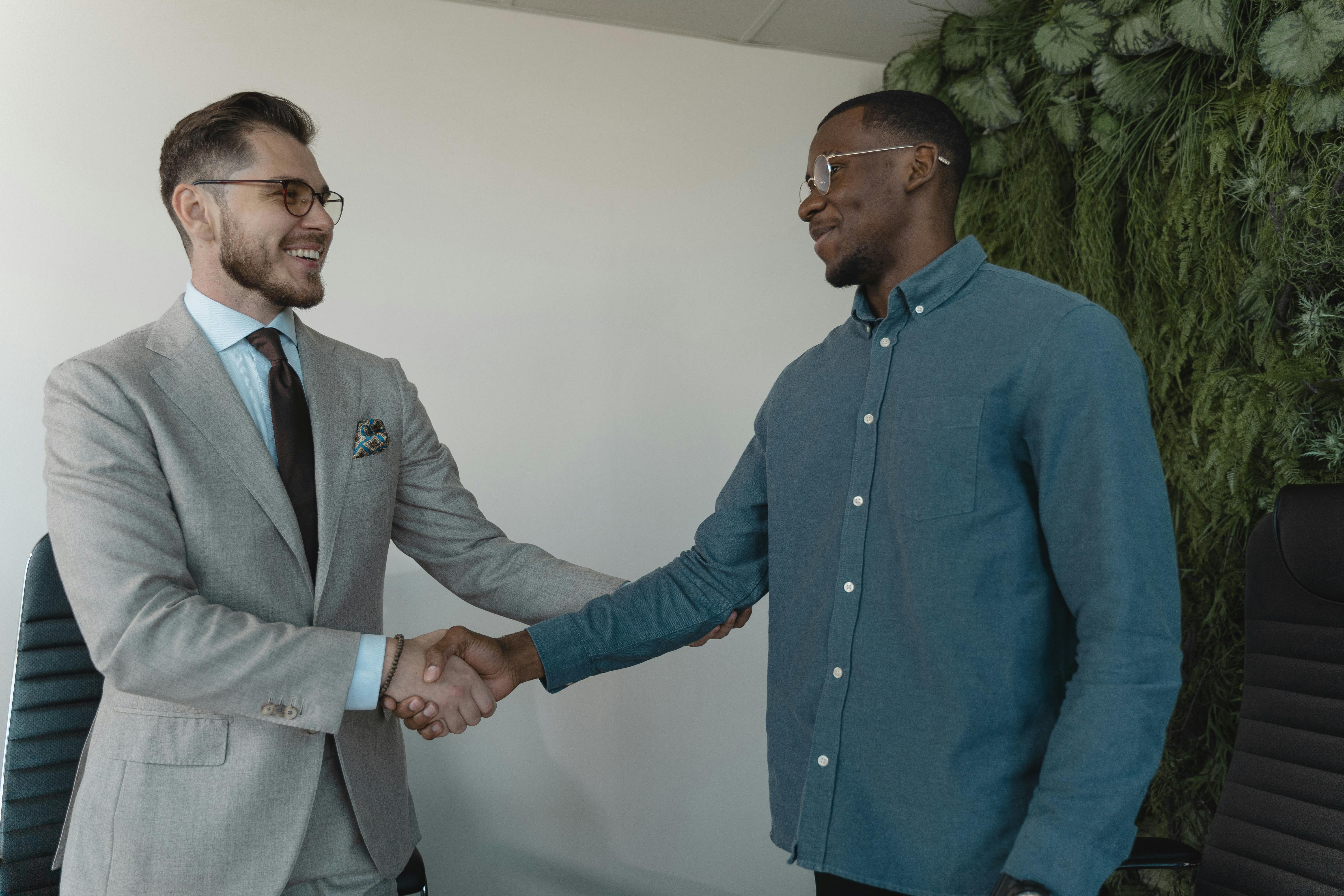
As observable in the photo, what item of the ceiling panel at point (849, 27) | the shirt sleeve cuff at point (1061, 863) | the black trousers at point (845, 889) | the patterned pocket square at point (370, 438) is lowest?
the black trousers at point (845, 889)

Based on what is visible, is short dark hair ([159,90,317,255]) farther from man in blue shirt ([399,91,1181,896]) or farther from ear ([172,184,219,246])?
man in blue shirt ([399,91,1181,896])

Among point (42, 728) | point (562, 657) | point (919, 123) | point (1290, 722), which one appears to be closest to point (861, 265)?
point (919, 123)

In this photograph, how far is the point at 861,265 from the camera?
1.55 m

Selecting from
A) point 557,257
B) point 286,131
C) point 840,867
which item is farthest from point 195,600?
point 557,257

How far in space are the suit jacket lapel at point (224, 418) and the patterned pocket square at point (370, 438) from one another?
0.42 ft

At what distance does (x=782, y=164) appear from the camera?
10.5 ft

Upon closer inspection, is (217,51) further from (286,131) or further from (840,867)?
(840,867)

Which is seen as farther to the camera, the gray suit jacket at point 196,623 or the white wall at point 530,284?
the white wall at point 530,284

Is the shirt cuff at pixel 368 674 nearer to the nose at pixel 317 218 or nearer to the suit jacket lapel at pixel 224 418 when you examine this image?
the suit jacket lapel at pixel 224 418

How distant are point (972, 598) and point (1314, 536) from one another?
3.00 ft

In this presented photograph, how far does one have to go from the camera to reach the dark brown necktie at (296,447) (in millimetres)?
1596

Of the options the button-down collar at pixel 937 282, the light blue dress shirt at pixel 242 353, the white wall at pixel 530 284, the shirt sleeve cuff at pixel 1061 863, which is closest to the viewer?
the shirt sleeve cuff at pixel 1061 863

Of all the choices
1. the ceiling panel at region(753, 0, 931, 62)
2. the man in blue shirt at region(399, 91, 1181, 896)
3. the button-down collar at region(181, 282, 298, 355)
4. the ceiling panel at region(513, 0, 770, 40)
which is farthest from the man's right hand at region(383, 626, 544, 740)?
the ceiling panel at region(753, 0, 931, 62)

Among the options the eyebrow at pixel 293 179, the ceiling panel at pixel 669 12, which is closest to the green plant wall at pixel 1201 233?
the ceiling panel at pixel 669 12
